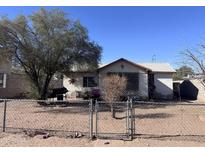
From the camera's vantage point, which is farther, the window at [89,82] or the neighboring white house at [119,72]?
the window at [89,82]

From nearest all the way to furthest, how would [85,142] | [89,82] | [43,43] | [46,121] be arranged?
[85,142] < [46,121] < [43,43] < [89,82]

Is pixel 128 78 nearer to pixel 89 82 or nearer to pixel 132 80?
pixel 132 80

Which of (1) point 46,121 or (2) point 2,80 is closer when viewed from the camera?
(1) point 46,121

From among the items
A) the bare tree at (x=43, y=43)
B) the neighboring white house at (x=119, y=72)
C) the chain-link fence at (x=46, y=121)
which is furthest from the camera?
the neighboring white house at (x=119, y=72)

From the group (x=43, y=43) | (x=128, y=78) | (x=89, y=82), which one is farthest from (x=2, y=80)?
(x=128, y=78)

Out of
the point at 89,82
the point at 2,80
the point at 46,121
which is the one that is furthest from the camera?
the point at 2,80

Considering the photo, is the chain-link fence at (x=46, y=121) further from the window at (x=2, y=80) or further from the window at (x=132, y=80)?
the window at (x=2, y=80)

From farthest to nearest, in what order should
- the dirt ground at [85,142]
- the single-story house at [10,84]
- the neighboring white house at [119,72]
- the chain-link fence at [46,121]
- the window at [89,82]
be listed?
1. the single-story house at [10,84]
2. the window at [89,82]
3. the neighboring white house at [119,72]
4. the chain-link fence at [46,121]
5. the dirt ground at [85,142]

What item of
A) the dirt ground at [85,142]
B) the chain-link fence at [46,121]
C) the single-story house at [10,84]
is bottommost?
the dirt ground at [85,142]

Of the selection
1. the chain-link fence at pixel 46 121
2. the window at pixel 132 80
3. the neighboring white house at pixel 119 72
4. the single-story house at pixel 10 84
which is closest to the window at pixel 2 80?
the single-story house at pixel 10 84

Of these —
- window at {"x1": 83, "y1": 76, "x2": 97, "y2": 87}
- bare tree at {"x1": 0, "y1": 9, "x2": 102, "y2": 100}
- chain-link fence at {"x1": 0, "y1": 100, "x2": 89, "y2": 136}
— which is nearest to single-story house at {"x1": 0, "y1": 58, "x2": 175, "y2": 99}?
window at {"x1": 83, "y1": 76, "x2": 97, "y2": 87}

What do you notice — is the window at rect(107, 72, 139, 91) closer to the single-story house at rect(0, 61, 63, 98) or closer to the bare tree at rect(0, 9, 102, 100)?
the bare tree at rect(0, 9, 102, 100)

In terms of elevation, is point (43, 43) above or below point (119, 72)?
above

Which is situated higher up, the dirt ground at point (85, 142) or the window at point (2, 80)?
the window at point (2, 80)
